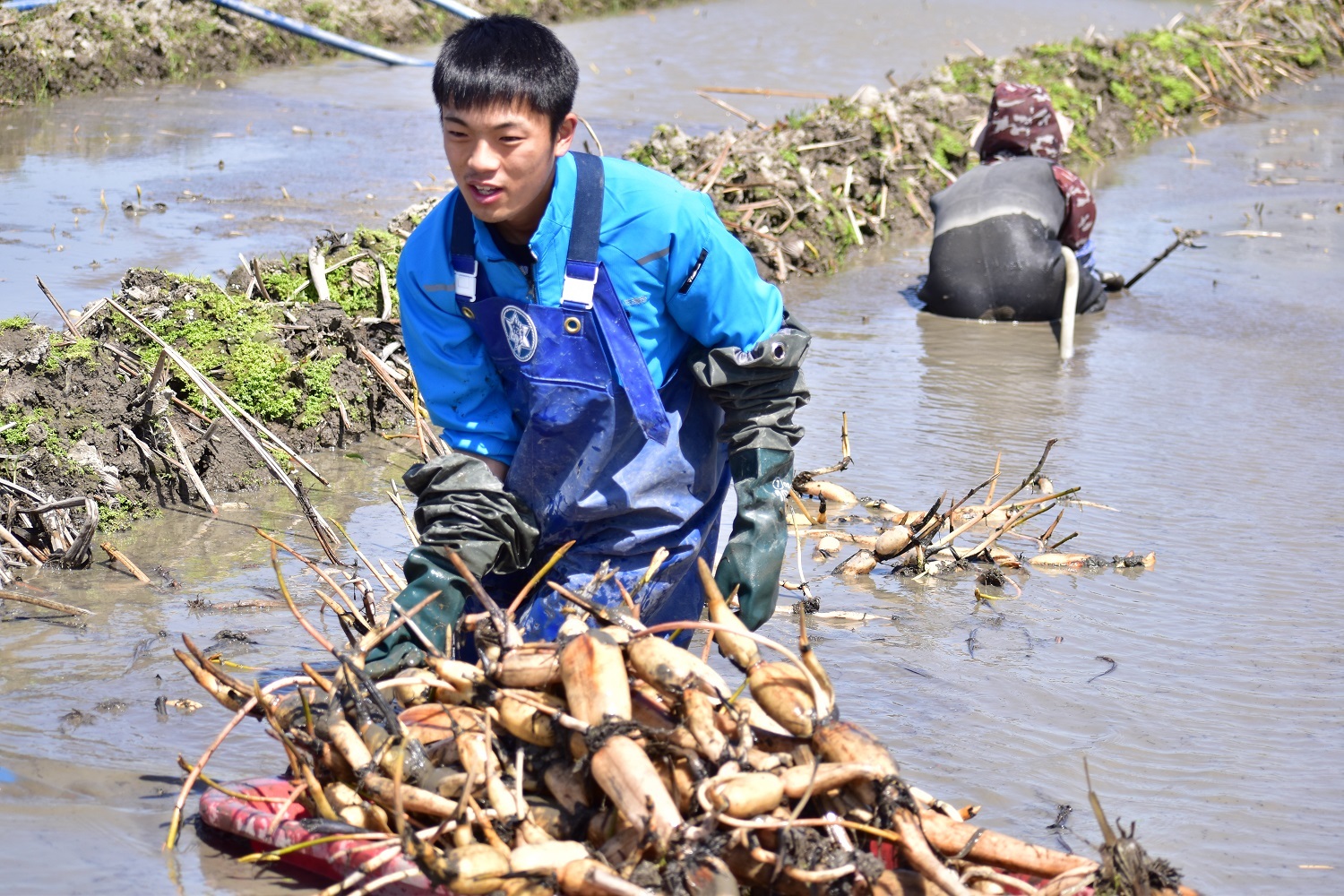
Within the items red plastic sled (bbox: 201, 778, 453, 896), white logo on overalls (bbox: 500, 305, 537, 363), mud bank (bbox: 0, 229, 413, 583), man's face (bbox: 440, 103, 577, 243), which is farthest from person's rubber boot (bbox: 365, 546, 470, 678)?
mud bank (bbox: 0, 229, 413, 583)

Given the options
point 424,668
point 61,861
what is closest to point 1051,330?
point 424,668

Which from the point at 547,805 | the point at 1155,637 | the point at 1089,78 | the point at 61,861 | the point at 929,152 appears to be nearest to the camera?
the point at 547,805

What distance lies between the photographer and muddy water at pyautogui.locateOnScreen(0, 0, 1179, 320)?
764 centimetres

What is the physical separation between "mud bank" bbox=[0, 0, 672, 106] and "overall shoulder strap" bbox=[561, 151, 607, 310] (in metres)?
10.4

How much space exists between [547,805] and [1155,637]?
7.49ft

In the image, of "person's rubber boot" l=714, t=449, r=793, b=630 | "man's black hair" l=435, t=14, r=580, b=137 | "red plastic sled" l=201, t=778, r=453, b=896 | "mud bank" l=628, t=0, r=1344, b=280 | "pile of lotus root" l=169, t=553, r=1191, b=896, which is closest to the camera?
"pile of lotus root" l=169, t=553, r=1191, b=896

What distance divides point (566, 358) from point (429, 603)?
1.89 feet

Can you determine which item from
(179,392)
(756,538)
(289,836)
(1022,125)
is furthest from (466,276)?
(1022,125)

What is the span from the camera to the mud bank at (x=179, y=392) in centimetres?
439

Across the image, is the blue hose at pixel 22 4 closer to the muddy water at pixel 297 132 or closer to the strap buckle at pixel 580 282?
the muddy water at pixel 297 132

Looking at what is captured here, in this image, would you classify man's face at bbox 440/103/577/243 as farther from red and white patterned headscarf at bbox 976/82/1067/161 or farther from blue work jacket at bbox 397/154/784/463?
red and white patterned headscarf at bbox 976/82/1067/161

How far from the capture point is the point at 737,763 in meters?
2.31

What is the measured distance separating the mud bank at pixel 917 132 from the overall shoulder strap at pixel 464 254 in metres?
5.41

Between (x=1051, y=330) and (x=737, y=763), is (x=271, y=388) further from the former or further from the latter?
(x=1051, y=330)
